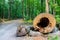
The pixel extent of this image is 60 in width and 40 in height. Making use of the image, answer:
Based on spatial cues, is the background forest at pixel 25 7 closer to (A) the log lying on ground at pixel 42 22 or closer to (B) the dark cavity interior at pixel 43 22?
(B) the dark cavity interior at pixel 43 22

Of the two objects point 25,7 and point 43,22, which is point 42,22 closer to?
point 43,22

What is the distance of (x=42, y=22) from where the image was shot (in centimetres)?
1305

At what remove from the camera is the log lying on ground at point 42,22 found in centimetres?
1159

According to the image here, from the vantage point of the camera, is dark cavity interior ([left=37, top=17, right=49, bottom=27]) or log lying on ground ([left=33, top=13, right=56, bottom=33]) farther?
dark cavity interior ([left=37, top=17, right=49, bottom=27])

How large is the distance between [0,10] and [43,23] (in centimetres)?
1981

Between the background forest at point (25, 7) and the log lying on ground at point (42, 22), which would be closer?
the log lying on ground at point (42, 22)

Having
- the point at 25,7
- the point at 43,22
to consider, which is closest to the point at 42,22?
the point at 43,22

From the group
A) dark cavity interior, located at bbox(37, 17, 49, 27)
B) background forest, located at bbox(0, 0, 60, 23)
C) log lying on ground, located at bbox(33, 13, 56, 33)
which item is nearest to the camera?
log lying on ground, located at bbox(33, 13, 56, 33)

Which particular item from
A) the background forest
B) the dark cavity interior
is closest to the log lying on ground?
the dark cavity interior

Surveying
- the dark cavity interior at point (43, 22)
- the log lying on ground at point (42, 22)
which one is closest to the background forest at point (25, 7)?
the dark cavity interior at point (43, 22)

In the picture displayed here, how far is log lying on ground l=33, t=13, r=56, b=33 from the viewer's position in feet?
38.0

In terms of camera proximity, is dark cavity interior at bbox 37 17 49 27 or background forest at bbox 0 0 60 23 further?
background forest at bbox 0 0 60 23

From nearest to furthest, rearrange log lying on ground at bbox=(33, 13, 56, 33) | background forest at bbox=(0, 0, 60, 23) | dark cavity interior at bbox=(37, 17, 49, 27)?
log lying on ground at bbox=(33, 13, 56, 33) → dark cavity interior at bbox=(37, 17, 49, 27) → background forest at bbox=(0, 0, 60, 23)

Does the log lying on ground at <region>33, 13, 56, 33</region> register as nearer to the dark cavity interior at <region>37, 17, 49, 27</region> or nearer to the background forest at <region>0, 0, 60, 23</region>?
the dark cavity interior at <region>37, 17, 49, 27</region>
